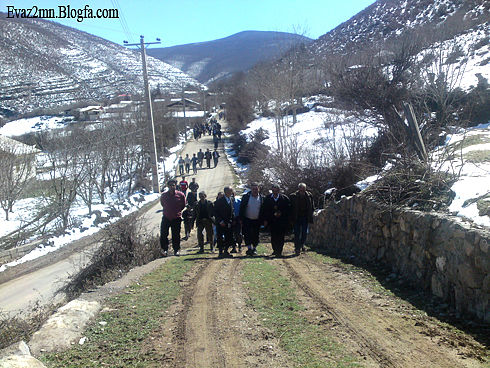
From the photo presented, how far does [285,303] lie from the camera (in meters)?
6.43

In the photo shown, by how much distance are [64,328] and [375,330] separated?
12.2ft

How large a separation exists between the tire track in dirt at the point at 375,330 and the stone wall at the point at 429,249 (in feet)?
2.92

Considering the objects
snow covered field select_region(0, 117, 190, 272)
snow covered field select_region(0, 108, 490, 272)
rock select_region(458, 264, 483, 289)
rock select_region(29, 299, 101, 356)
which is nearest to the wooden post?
snow covered field select_region(0, 108, 490, 272)

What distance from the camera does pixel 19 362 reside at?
4129 mm

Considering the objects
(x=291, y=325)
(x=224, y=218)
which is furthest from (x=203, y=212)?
(x=291, y=325)

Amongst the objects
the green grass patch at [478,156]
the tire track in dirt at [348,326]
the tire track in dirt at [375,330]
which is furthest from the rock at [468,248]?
the green grass patch at [478,156]

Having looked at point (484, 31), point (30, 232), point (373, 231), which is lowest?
point (30, 232)

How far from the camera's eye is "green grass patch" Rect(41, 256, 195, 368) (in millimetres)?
4715

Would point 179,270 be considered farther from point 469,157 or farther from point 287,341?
point 469,157

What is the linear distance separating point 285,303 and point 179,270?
130 inches

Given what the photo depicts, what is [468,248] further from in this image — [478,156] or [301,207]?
[301,207]

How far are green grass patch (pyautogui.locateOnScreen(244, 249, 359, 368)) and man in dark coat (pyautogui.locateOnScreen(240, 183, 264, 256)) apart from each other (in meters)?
2.61

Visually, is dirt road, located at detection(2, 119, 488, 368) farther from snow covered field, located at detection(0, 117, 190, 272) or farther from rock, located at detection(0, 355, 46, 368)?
snow covered field, located at detection(0, 117, 190, 272)

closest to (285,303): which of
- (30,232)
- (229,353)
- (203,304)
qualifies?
(203,304)
